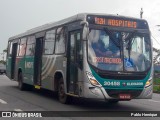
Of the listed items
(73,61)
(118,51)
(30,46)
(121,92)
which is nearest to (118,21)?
(118,51)

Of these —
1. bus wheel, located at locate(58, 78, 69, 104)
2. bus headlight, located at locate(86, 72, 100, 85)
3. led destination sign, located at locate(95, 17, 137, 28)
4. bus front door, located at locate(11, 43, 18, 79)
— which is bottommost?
bus wheel, located at locate(58, 78, 69, 104)

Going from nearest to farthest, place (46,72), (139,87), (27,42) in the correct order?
(139,87)
(46,72)
(27,42)

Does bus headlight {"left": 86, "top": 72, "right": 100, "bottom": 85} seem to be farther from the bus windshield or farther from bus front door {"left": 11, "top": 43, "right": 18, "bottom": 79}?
bus front door {"left": 11, "top": 43, "right": 18, "bottom": 79}

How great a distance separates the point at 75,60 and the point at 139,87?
2282mm

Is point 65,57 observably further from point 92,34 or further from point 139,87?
point 139,87

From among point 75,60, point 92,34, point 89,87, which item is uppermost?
point 92,34

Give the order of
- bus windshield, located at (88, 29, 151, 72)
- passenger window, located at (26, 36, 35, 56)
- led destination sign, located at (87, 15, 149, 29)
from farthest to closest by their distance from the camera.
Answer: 1. passenger window, located at (26, 36, 35, 56)
2. led destination sign, located at (87, 15, 149, 29)
3. bus windshield, located at (88, 29, 151, 72)

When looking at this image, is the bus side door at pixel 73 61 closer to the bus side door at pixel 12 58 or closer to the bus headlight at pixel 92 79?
the bus headlight at pixel 92 79

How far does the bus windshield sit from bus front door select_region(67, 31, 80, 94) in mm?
723

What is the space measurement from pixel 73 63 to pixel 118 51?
162cm

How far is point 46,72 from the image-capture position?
15.9 metres

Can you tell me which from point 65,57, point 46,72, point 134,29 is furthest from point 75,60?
point 46,72

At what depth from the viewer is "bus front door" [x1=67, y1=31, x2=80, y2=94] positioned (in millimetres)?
12625

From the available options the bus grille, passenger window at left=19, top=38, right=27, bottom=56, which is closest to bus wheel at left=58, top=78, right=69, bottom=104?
the bus grille
